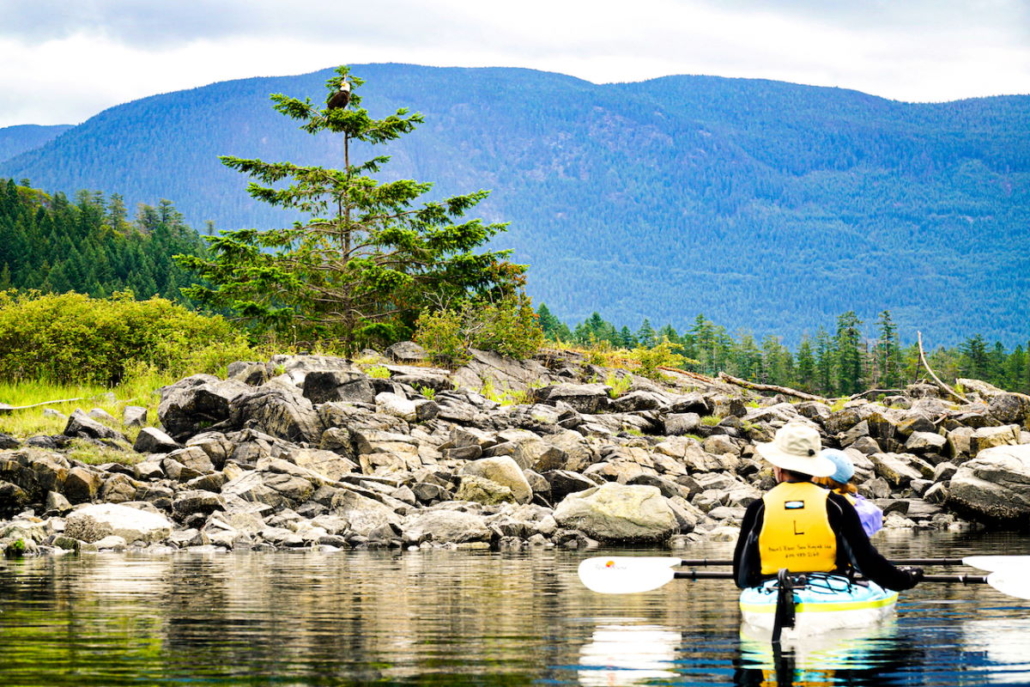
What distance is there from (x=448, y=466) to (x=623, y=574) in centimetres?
1325

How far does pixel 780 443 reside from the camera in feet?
31.6

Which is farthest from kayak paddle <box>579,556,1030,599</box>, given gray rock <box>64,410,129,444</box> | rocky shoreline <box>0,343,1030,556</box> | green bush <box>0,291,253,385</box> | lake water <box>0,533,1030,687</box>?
green bush <box>0,291,253,385</box>

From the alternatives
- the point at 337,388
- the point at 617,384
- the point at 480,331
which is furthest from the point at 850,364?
the point at 337,388

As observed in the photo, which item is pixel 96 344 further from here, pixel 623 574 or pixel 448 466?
pixel 623 574

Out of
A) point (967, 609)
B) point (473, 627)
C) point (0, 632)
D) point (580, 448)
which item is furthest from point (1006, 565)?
point (580, 448)

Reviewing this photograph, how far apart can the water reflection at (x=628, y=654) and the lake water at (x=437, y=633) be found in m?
0.02

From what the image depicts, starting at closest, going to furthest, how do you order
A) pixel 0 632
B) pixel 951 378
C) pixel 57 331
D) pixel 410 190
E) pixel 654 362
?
1. pixel 0 632
2. pixel 57 331
3. pixel 410 190
4. pixel 654 362
5. pixel 951 378

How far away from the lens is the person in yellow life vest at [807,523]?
9.62m

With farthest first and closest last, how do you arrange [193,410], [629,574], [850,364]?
[850,364]
[193,410]
[629,574]

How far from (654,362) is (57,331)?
62.7 ft

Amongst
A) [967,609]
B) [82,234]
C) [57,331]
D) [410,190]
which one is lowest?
[967,609]

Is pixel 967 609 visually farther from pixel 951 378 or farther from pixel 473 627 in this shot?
pixel 951 378

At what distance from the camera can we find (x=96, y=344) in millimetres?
34344

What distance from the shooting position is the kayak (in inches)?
382
